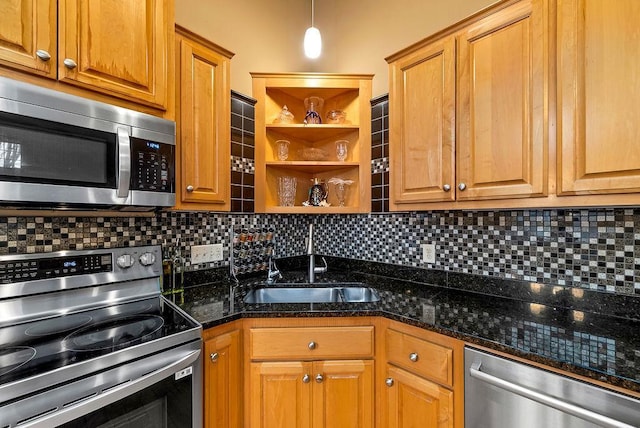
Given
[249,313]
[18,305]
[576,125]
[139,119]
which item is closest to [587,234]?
[576,125]

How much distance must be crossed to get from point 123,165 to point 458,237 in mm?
1618

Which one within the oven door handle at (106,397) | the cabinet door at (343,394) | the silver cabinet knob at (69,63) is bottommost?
the cabinet door at (343,394)

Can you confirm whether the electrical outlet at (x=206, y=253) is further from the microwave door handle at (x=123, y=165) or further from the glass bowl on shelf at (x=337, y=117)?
the glass bowl on shelf at (x=337, y=117)

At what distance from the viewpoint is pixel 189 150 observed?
1.43m

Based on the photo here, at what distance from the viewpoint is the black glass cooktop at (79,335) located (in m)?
0.82

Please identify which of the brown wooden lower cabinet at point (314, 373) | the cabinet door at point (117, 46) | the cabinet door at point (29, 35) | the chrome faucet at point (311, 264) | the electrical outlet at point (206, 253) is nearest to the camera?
the cabinet door at point (29, 35)

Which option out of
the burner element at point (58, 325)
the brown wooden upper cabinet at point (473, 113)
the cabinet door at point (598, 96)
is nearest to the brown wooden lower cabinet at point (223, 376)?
the burner element at point (58, 325)

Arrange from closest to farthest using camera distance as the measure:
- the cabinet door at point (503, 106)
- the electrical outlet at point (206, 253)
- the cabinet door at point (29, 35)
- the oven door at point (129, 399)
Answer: the oven door at point (129, 399)
the cabinet door at point (29, 35)
the cabinet door at point (503, 106)
the electrical outlet at point (206, 253)

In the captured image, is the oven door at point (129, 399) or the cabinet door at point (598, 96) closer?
the oven door at point (129, 399)

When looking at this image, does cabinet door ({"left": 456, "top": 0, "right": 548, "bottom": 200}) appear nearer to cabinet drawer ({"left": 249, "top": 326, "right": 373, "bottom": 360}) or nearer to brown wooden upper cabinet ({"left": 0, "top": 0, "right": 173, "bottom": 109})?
cabinet drawer ({"left": 249, "top": 326, "right": 373, "bottom": 360})

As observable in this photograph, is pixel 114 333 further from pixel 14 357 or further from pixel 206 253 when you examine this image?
pixel 206 253

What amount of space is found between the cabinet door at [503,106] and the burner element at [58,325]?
5.30 ft

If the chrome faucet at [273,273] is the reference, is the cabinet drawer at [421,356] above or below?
below

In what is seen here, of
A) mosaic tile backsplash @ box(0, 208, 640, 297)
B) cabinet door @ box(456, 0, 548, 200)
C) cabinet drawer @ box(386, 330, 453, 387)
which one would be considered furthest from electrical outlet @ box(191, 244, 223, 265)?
cabinet door @ box(456, 0, 548, 200)
